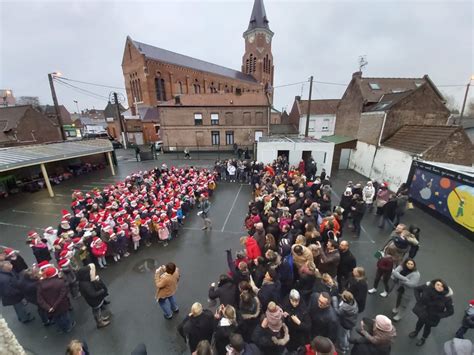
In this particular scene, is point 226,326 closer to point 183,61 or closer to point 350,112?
point 350,112

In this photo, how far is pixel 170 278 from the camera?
170 inches

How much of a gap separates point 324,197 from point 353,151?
13574 mm

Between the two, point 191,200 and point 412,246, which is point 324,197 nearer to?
point 412,246

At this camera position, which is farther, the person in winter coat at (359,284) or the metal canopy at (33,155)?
the metal canopy at (33,155)

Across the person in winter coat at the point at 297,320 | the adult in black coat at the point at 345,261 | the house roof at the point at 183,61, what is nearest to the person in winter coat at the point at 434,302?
the adult in black coat at the point at 345,261

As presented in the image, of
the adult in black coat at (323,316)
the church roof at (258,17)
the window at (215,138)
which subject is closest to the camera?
the adult in black coat at (323,316)

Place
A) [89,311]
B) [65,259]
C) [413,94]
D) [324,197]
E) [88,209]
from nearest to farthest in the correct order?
[65,259], [89,311], [324,197], [88,209], [413,94]

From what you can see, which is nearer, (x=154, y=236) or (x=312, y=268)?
(x=312, y=268)

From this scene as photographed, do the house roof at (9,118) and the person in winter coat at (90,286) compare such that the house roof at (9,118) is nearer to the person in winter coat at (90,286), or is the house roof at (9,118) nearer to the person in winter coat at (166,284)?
the person in winter coat at (90,286)

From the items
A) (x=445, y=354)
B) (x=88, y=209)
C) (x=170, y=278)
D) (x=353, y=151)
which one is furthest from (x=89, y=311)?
(x=353, y=151)

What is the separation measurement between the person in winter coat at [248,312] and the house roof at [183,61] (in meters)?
40.6

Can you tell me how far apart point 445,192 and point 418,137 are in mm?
5130

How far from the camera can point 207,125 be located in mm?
27359

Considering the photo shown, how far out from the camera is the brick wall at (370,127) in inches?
604
